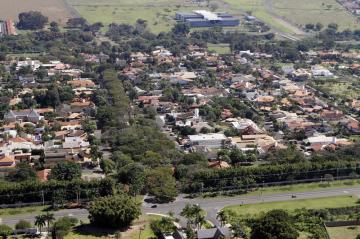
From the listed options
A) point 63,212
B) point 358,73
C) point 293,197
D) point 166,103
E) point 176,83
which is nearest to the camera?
point 63,212

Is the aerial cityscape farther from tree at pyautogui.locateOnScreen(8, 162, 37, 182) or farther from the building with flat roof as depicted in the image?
A: the building with flat roof

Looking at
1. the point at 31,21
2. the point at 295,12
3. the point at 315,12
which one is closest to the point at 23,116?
the point at 31,21

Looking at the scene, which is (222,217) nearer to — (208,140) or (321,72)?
(208,140)

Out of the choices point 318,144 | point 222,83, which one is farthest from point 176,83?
point 318,144

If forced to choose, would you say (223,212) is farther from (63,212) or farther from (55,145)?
→ (55,145)

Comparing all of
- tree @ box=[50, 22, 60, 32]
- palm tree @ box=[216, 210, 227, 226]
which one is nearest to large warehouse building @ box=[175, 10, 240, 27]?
tree @ box=[50, 22, 60, 32]
